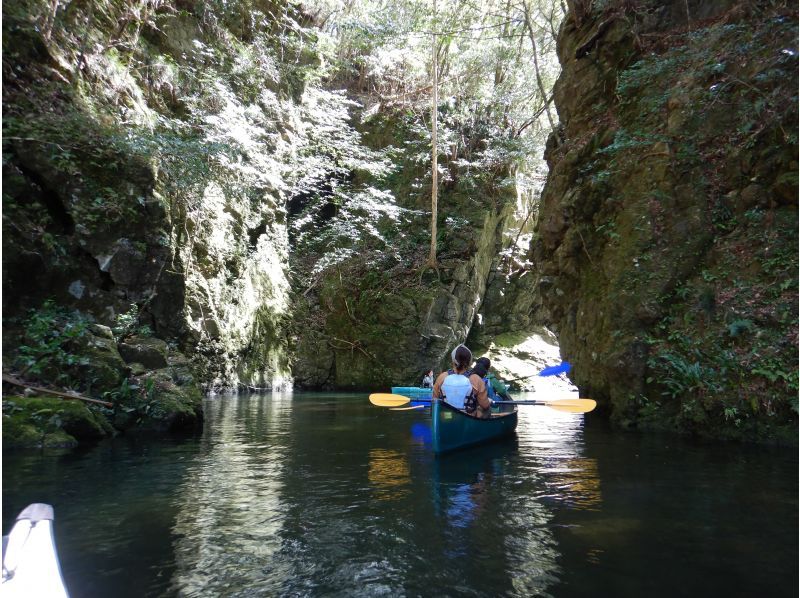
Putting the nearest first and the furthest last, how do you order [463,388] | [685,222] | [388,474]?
[388,474] → [463,388] → [685,222]

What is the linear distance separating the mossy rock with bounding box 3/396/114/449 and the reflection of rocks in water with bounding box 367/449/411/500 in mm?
3818

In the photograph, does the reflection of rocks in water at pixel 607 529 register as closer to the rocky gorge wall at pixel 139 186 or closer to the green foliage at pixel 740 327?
the green foliage at pixel 740 327

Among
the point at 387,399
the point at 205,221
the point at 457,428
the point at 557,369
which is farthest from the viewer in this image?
the point at 205,221

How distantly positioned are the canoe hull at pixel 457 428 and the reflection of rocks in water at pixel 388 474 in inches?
20.7

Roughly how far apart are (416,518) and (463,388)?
2.94m

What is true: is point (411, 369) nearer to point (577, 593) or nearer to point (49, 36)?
point (49, 36)

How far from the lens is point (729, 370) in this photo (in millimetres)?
6898

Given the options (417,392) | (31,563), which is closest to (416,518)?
(31,563)

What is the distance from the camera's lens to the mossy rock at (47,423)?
6.32m

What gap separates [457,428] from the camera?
21.5ft

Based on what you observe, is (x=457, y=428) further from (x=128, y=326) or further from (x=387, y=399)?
(x=128, y=326)

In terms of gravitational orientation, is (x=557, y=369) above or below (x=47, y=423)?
above

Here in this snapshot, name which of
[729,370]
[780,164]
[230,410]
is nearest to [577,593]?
[729,370]

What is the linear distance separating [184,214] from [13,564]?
12087mm
